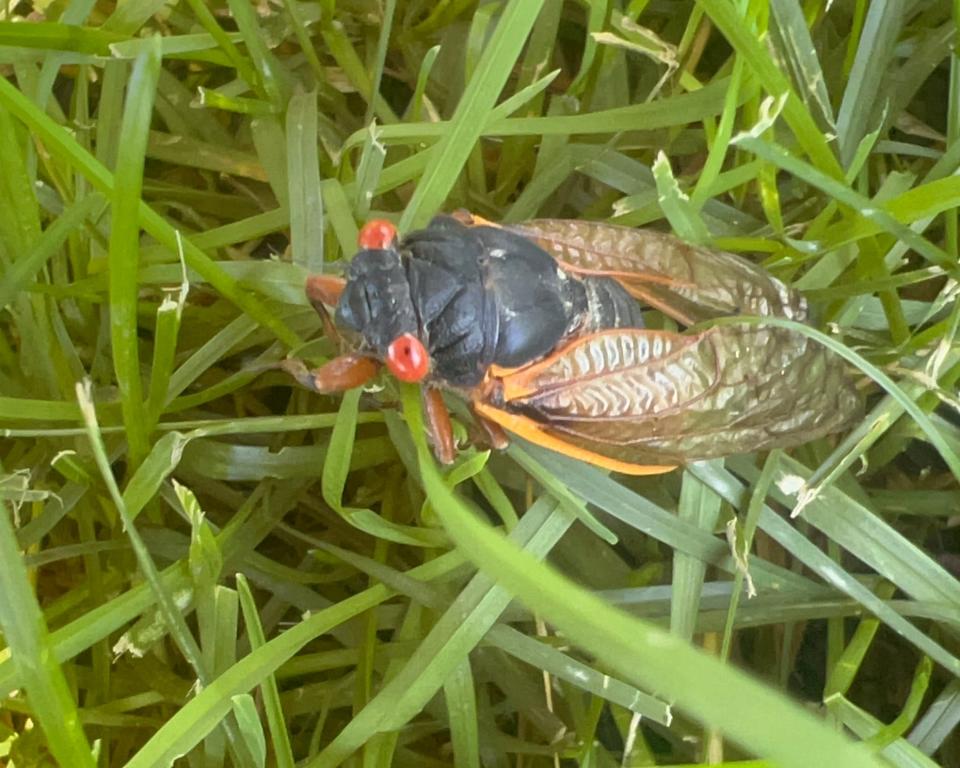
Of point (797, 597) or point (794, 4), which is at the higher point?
point (794, 4)

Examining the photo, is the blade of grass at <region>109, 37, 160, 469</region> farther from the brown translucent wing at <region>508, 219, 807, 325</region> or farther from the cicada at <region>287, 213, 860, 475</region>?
the brown translucent wing at <region>508, 219, 807, 325</region>

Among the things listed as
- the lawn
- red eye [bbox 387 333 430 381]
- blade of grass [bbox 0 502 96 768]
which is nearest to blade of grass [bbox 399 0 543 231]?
the lawn

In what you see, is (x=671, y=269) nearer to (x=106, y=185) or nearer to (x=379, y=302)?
(x=379, y=302)

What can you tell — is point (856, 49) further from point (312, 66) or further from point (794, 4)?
point (312, 66)

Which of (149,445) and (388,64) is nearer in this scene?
(149,445)

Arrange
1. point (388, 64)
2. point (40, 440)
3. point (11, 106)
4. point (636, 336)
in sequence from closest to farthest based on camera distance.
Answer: point (11, 106) → point (636, 336) → point (40, 440) → point (388, 64)

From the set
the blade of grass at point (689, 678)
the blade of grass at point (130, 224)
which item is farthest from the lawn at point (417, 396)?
the blade of grass at point (689, 678)

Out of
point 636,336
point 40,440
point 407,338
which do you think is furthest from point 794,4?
point 40,440
